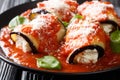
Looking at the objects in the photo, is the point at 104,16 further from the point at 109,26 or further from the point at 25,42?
the point at 25,42

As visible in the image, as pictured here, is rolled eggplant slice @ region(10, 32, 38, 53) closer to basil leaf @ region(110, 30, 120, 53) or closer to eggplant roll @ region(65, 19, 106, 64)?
eggplant roll @ region(65, 19, 106, 64)

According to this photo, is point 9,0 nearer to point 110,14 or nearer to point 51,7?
point 51,7

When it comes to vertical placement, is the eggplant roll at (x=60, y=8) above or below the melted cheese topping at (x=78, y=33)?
above

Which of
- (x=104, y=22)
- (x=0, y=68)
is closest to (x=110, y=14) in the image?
(x=104, y=22)

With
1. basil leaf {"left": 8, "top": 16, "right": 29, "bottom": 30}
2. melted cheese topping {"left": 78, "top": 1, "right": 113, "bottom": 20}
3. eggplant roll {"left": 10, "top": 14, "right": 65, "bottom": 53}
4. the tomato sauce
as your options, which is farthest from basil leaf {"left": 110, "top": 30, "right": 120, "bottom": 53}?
basil leaf {"left": 8, "top": 16, "right": 29, "bottom": 30}

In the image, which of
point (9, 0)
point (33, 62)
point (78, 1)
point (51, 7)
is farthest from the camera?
point (9, 0)

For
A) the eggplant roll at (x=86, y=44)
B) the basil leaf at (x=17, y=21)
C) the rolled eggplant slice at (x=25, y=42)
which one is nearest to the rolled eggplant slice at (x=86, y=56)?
the eggplant roll at (x=86, y=44)

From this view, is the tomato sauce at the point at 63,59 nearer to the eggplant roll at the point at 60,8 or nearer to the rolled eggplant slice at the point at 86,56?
the rolled eggplant slice at the point at 86,56
